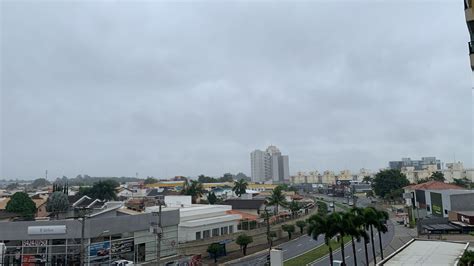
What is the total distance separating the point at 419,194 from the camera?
86312 mm

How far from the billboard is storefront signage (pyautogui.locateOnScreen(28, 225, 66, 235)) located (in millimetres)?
65748

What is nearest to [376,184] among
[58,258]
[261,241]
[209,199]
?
[209,199]

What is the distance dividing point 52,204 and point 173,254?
47500 millimetres

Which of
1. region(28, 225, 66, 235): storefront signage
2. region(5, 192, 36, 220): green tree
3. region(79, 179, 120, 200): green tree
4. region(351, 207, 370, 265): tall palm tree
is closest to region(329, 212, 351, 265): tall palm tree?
region(351, 207, 370, 265): tall palm tree

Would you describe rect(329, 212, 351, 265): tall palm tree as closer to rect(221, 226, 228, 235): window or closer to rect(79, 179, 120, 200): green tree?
rect(221, 226, 228, 235): window

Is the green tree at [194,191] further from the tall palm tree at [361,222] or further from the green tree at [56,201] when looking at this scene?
the tall palm tree at [361,222]

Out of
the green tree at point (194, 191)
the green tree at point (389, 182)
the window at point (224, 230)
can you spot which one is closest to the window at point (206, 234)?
the window at point (224, 230)

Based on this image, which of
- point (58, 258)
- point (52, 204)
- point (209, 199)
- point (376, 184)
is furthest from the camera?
point (376, 184)

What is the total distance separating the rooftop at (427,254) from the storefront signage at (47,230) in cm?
3113

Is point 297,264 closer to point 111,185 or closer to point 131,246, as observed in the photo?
point 131,246

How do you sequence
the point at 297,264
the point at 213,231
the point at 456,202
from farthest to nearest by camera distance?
the point at 456,202, the point at 213,231, the point at 297,264

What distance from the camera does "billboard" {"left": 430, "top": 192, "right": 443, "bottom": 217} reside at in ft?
239

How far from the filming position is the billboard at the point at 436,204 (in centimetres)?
7272

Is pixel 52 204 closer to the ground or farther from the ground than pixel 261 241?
farther from the ground
